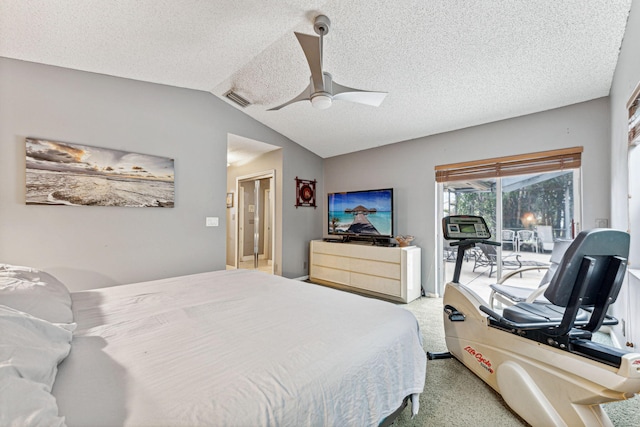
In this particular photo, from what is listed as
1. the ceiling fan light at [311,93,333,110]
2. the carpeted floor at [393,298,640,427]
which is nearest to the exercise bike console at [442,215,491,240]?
the carpeted floor at [393,298,640,427]

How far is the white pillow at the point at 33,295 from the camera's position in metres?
1.18

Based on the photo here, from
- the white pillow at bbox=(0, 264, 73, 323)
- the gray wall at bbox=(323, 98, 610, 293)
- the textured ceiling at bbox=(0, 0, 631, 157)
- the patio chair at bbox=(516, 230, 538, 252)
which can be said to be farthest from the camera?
the patio chair at bbox=(516, 230, 538, 252)

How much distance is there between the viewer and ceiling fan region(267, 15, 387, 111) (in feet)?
5.88

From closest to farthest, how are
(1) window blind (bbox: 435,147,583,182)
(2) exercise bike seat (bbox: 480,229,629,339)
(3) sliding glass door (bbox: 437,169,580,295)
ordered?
1. (2) exercise bike seat (bbox: 480,229,629,339)
2. (1) window blind (bbox: 435,147,583,182)
3. (3) sliding glass door (bbox: 437,169,580,295)

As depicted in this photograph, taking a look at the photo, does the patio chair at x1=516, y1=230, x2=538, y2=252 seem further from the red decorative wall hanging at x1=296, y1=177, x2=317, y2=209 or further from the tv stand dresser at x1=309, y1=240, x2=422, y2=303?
the red decorative wall hanging at x1=296, y1=177, x2=317, y2=209

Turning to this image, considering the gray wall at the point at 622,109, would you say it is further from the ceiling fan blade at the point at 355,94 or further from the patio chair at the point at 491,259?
the ceiling fan blade at the point at 355,94

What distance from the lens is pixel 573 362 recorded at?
1369 millimetres

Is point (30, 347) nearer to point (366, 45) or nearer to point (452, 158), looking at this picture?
point (366, 45)

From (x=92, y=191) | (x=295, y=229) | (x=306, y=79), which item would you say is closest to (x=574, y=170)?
(x=306, y=79)

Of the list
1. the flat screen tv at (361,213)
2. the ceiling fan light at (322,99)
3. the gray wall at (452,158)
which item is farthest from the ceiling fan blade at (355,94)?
the flat screen tv at (361,213)

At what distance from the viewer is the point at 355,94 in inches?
88.6

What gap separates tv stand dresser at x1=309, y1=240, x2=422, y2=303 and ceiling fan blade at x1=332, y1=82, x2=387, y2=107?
2191 millimetres

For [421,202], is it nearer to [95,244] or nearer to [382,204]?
[382,204]

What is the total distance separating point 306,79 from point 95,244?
2852 millimetres
